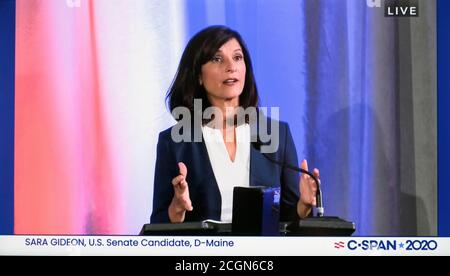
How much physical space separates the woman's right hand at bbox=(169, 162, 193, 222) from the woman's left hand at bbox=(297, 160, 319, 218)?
24 cm

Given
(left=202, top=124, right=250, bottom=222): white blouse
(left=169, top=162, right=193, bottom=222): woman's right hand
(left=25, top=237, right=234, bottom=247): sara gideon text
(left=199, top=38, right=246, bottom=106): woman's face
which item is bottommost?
(left=25, top=237, right=234, bottom=247): sara gideon text

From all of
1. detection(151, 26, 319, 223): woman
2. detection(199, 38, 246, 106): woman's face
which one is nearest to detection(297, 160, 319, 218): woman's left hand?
detection(151, 26, 319, 223): woman

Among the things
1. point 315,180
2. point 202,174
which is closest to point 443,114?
point 315,180

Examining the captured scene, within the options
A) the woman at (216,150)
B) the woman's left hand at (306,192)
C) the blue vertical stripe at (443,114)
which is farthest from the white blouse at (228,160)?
the blue vertical stripe at (443,114)

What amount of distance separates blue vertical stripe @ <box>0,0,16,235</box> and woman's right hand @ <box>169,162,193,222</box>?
1.12 feet

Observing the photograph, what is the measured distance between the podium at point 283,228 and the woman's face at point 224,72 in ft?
0.86

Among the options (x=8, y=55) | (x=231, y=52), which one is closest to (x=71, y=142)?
(x=8, y=55)

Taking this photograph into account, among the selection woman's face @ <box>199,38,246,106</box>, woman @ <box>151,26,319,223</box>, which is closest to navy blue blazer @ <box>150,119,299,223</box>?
woman @ <box>151,26,319,223</box>

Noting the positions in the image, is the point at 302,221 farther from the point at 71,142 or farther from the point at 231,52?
the point at 71,142

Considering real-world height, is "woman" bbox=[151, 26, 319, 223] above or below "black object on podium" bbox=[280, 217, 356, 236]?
above

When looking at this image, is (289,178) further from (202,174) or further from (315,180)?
(202,174)

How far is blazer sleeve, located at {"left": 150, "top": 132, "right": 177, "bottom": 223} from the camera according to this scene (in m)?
1.31

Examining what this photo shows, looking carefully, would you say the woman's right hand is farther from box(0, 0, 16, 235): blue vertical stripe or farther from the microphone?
box(0, 0, 16, 235): blue vertical stripe

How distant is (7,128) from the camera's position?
1.30m
